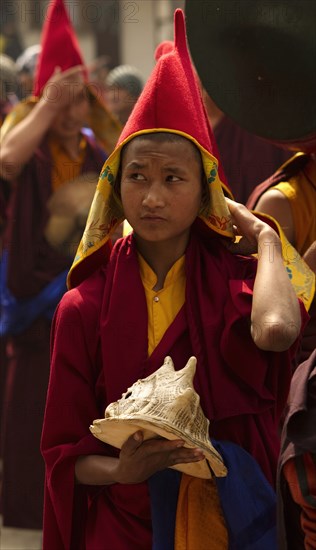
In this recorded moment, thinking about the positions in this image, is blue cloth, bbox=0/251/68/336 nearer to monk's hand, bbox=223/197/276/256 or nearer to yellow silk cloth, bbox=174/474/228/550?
monk's hand, bbox=223/197/276/256

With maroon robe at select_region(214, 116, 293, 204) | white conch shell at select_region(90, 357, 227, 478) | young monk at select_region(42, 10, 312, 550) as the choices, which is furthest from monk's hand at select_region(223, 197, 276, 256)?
maroon robe at select_region(214, 116, 293, 204)

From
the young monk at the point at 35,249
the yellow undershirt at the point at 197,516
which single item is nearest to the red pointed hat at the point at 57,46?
the young monk at the point at 35,249

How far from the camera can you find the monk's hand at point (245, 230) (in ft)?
10.5

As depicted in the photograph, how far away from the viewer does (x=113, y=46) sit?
59.5ft

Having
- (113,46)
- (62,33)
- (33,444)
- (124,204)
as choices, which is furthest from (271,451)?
(113,46)

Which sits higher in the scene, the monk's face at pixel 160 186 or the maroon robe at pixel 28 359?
the monk's face at pixel 160 186

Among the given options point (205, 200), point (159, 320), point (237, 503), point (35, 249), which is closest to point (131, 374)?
point (159, 320)

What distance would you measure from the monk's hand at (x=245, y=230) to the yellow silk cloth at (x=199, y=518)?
614 millimetres

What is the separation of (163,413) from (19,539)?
10.5 feet

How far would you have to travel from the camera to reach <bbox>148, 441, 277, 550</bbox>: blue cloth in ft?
9.79

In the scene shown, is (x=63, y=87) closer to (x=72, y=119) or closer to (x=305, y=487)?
(x=72, y=119)

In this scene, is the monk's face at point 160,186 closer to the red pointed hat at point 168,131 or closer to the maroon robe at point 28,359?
Result: the red pointed hat at point 168,131

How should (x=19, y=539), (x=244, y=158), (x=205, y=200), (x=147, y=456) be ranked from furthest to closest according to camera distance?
(x=19, y=539), (x=244, y=158), (x=205, y=200), (x=147, y=456)

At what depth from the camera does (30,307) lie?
588 centimetres
